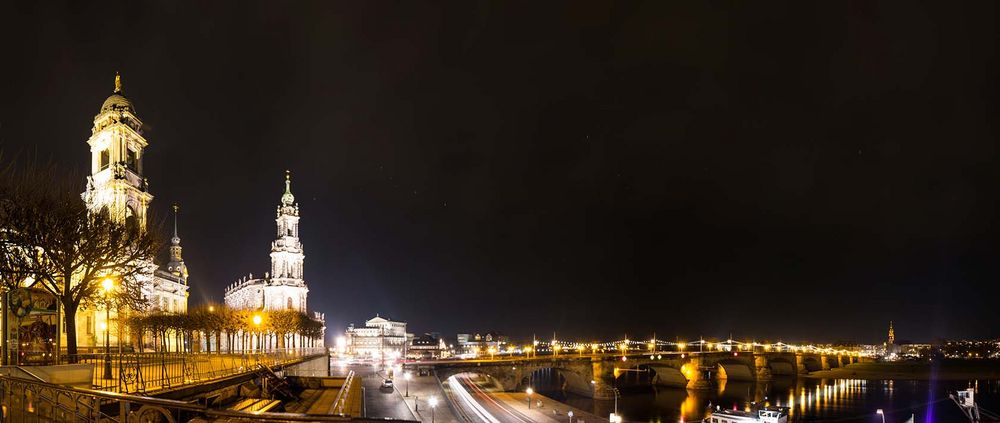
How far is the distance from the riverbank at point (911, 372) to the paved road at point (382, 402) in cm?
12677

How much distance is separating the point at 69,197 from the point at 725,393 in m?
126

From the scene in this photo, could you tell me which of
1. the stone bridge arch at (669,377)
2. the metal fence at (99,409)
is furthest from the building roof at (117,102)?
the stone bridge arch at (669,377)

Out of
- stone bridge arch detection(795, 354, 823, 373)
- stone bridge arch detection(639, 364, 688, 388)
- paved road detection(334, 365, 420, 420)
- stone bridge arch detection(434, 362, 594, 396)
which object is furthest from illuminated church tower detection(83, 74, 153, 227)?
stone bridge arch detection(795, 354, 823, 373)

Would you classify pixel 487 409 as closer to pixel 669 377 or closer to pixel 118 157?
pixel 118 157

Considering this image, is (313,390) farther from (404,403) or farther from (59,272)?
(404,403)

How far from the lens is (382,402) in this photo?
251 feet

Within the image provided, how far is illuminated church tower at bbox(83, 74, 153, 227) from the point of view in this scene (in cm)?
7438

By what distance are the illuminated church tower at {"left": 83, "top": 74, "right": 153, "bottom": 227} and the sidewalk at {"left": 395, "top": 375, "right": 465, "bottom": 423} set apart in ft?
127

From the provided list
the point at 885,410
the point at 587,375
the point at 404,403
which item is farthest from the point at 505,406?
the point at 885,410

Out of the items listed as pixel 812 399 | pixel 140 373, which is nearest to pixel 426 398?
pixel 140 373

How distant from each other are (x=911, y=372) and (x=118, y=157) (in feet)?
637

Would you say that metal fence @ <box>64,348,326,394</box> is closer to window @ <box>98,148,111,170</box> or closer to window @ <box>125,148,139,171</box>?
Result: window @ <box>125,148,139,171</box>

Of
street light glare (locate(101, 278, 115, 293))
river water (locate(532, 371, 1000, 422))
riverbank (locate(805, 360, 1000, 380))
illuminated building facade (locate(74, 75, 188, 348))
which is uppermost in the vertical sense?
illuminated building facade (locate(74, 75, 188, 348))

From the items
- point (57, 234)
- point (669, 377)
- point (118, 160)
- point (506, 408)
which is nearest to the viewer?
point (57, 234)
